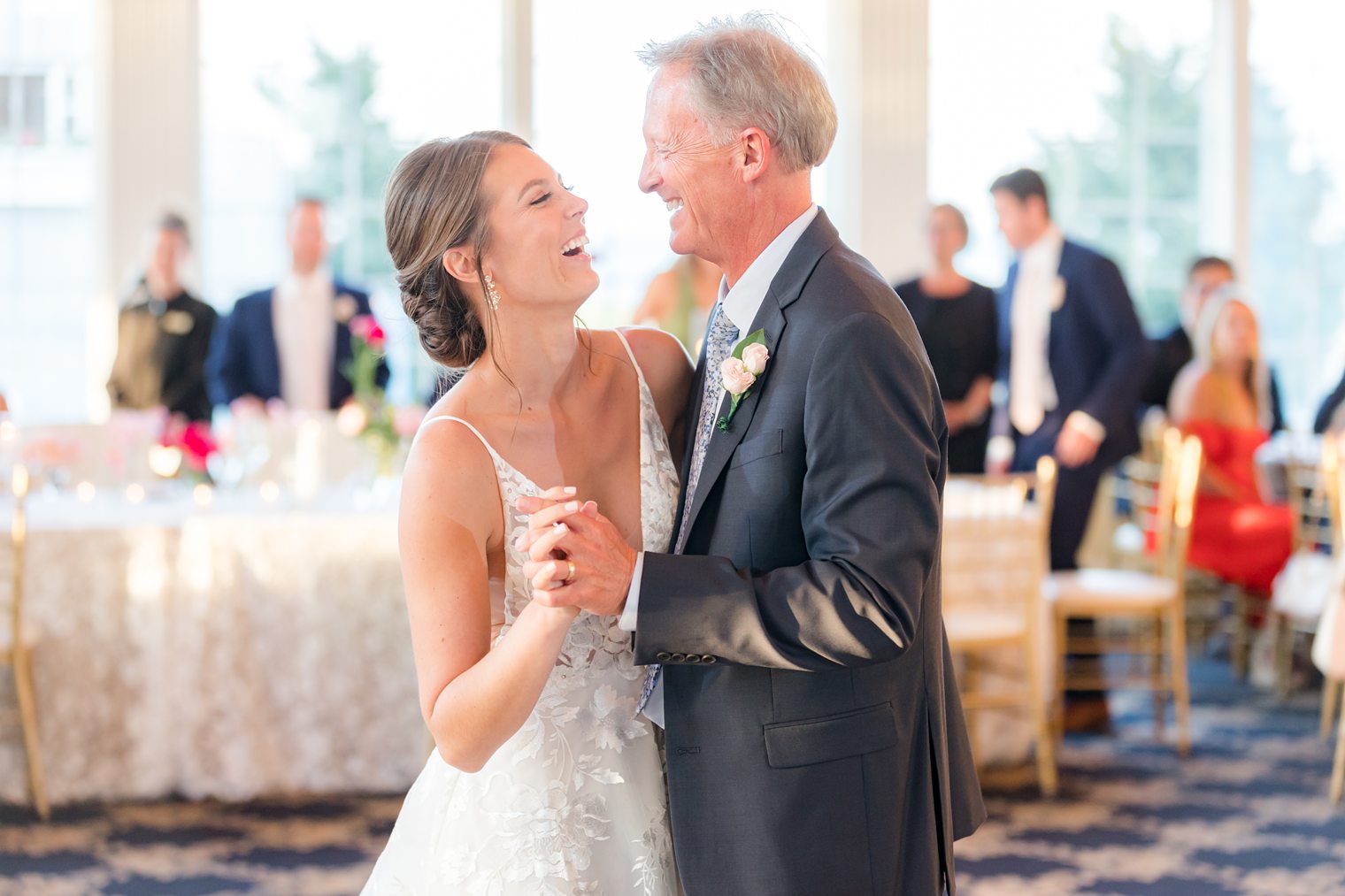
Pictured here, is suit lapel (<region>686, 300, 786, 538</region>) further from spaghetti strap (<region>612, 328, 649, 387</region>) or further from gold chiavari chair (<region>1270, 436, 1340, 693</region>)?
gold chiavari chair (<region>1270, 436, 1340, 693</region>)

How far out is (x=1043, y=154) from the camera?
8.80 m

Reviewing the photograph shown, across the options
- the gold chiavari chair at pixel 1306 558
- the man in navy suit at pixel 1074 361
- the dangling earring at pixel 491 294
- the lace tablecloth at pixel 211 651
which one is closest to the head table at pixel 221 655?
the lace tablecloth at pixel 211 651

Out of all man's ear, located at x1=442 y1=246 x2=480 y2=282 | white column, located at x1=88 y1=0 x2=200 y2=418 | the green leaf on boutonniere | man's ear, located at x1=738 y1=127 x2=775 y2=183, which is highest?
white column, located at x1=88 y1=0 x2=200 y2=418

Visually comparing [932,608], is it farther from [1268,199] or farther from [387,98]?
[1268,199]

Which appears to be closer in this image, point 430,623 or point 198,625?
point 430,623

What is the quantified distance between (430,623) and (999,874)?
265cm

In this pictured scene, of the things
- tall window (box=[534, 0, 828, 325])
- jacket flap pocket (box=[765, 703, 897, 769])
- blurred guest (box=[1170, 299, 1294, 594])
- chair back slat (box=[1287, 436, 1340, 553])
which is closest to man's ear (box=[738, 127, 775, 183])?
jacket flap pocket (box=[765, 703, 897, 769])

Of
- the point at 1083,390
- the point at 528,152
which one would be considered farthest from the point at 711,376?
the point at 1083,390

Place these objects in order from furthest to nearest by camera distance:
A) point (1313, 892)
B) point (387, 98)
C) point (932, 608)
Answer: point (387, 98)
point (1313, 892)
point (932, 608)

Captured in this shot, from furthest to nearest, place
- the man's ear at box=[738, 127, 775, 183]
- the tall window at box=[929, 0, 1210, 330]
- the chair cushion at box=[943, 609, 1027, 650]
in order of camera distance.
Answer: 1. the tall window at box=[929, 0, 1210, 330]
2. the chair cushion at box=[943, 609, 1027, 650]
3. the man's ear at box=[738, 127, 775, 183]

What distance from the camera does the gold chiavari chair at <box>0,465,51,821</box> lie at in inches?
167

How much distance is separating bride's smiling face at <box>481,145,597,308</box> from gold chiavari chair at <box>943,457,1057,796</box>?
285 centimetres

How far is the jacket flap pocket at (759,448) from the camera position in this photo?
1.68 metres

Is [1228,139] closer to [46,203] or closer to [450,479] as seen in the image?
[46,203]
